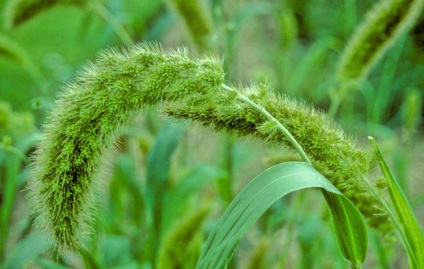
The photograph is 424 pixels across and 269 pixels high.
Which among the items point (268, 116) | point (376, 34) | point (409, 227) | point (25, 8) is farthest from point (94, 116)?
point (25, 8)

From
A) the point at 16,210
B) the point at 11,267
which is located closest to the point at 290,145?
the point at 11,267

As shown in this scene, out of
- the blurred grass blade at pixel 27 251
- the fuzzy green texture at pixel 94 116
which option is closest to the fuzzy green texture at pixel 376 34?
the fuzzy green texture at pixel 94 116

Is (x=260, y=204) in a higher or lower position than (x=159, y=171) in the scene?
lower

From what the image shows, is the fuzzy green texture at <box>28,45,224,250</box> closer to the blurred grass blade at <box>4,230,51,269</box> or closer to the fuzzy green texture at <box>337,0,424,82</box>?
the fuzzy green texture at <box>337,0,424,82</box>

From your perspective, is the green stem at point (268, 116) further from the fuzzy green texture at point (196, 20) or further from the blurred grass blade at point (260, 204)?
the fuzzy green texture at point (196, 20)

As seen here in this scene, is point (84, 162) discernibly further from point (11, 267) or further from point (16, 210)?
point (16, 210)

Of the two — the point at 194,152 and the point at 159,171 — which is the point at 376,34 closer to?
the point at 159,171

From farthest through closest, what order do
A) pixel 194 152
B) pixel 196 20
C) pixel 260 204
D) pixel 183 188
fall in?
pixel 194 152 < pixel 183 188 < pixel 196 20 < pixel 260 204

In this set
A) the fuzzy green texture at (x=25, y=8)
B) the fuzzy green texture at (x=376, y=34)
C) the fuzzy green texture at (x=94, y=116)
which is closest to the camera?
the fuzzy green texture at (x=94, y=116)
